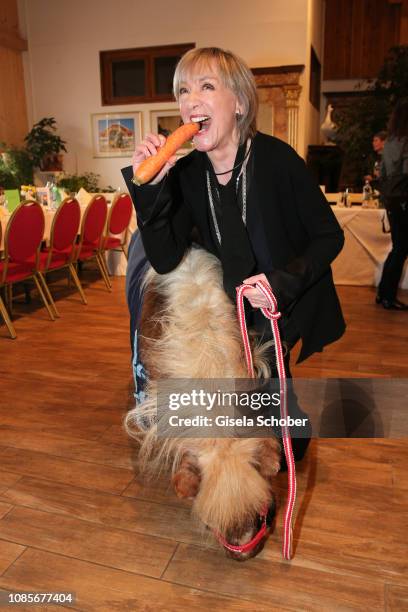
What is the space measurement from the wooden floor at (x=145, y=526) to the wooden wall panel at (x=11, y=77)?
7.01m

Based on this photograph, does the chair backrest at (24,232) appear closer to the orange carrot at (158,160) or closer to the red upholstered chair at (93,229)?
the red upholstered chair at (93,229)

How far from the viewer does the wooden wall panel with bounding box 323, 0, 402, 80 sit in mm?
9539

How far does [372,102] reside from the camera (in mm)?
7051

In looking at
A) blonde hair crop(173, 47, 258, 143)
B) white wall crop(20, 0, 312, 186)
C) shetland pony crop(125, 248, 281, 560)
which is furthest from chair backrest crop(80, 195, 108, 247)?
white wall crop(20, 0, 312, 186)

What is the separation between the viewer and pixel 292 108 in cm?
744

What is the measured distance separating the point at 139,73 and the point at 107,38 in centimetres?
73

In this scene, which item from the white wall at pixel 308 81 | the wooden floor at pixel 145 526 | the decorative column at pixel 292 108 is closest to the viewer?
the wooden floor at pixel 145 526

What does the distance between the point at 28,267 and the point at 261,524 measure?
118 inches

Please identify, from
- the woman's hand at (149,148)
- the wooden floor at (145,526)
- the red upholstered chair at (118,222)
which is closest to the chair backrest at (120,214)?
the red upholstered chair at (118,222)

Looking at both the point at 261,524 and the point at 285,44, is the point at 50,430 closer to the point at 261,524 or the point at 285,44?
the point at 261,524

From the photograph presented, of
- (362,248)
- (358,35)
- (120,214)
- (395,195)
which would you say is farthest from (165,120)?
(395,195)

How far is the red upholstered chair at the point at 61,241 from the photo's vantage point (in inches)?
158

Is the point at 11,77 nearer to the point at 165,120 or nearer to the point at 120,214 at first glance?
the point at 165,120

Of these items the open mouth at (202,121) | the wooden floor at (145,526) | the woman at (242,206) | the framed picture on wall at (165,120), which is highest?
the framed picture on wall at (165,120)
